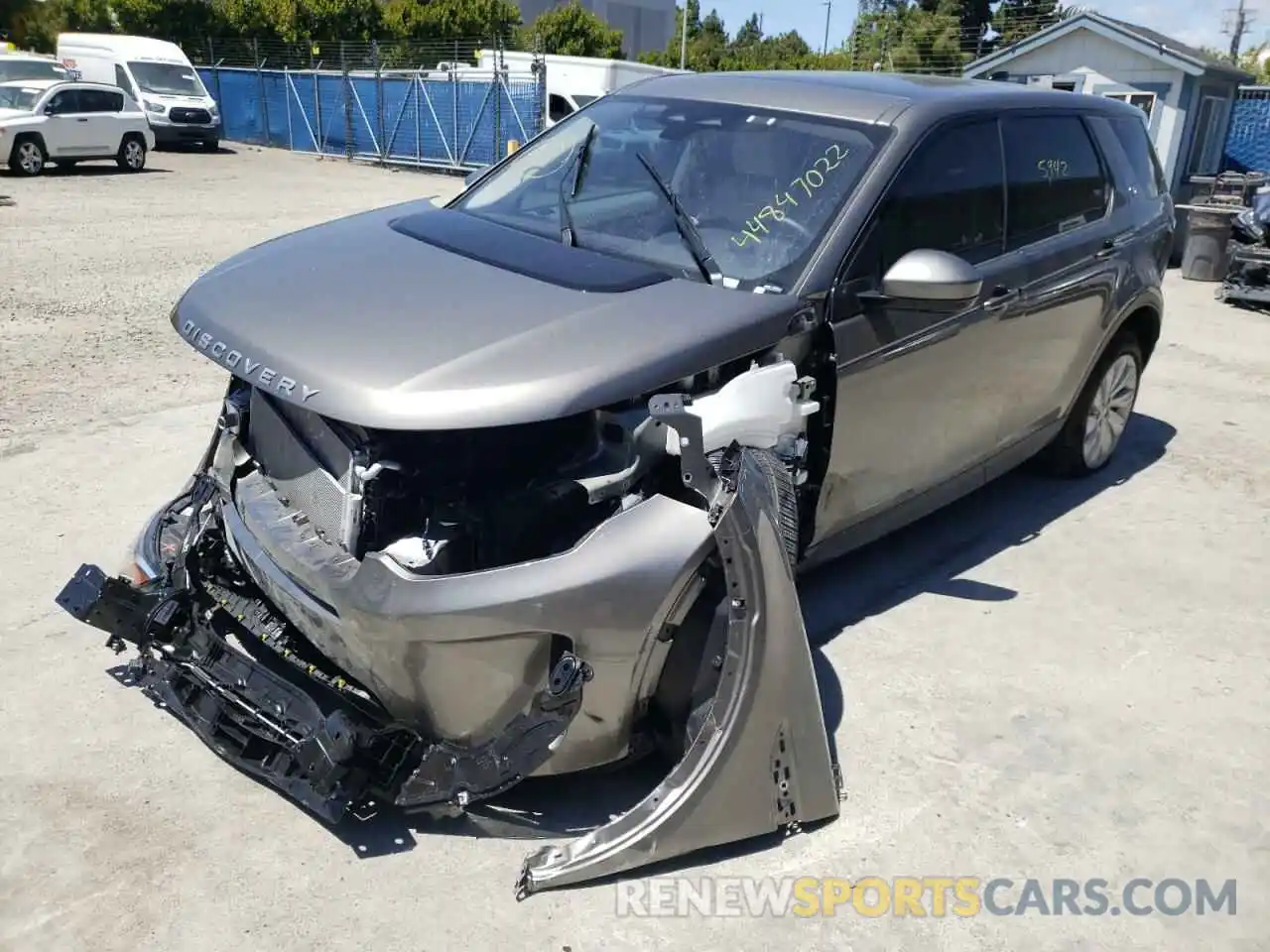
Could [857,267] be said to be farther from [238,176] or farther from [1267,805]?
[238,176]

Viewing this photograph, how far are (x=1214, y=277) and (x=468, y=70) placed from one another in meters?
16.6

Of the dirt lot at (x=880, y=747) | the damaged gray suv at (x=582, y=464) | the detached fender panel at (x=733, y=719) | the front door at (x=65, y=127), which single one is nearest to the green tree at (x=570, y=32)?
the front door at (x=65, y=127)

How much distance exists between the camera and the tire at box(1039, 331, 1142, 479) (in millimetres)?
5445

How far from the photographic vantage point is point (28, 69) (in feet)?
62.5

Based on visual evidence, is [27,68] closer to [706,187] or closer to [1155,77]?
[1155,77]

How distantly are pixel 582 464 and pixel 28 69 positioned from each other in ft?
68.2

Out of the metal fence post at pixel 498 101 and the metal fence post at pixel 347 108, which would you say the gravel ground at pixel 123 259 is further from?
the metal fence post at pixel 347 108

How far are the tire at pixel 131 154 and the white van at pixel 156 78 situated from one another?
411cm

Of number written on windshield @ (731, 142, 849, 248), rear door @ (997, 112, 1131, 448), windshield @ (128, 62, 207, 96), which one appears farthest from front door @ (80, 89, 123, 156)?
number written on windshield @ (731, 142, 849, 248)

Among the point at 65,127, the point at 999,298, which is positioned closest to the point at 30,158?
the point at 65,127

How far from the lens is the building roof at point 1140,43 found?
1495cm

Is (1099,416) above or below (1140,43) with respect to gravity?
below

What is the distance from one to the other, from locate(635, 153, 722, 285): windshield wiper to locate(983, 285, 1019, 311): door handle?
1310 mm

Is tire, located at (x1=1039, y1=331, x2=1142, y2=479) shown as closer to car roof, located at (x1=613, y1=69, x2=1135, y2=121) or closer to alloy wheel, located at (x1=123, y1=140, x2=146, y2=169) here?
car roof, located at (x1=613, y1=69, x2=1135, y2=121)
